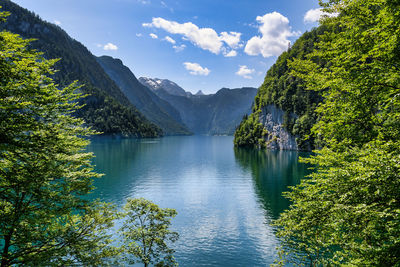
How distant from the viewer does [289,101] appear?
147 m

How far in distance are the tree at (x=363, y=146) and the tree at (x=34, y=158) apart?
44.9ft

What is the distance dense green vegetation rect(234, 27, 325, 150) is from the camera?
5177 inches

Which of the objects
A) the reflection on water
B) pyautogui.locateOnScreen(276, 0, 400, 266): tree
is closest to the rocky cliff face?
the reflection on water

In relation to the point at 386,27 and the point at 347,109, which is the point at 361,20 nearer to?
the point at 386,27

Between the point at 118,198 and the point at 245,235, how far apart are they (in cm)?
2816

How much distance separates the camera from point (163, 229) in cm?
2069

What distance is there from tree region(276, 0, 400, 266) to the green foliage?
147088 mm

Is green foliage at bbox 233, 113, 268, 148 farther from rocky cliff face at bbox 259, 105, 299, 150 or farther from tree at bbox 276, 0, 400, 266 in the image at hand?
tree at bbox 276, 0, 400, 266

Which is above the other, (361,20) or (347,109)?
(361,20)

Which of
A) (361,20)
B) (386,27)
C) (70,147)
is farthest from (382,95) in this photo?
(70,147)

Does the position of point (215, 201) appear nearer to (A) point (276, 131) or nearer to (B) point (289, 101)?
(A) point (276, 131)

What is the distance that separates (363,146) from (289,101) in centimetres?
14387

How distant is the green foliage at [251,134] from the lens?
161613mm

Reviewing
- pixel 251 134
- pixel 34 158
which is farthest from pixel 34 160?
→ pixel 251 134
